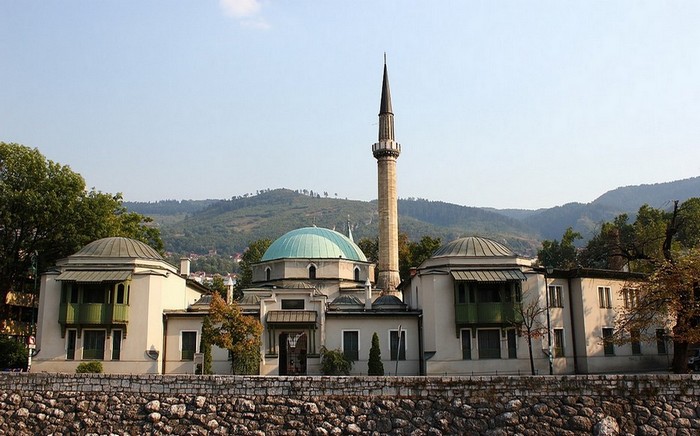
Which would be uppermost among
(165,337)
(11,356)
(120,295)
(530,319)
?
(120,295)

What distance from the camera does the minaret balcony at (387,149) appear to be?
2146 inches

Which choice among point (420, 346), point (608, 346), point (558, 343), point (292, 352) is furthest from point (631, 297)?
point (292, 352)

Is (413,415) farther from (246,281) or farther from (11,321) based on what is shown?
(246,281)

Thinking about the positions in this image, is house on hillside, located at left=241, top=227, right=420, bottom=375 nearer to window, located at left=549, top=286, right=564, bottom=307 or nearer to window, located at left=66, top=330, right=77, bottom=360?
window, located at left=549, top=286, right=564, bottom=307

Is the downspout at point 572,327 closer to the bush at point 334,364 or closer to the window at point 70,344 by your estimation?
the bush at point 334,364

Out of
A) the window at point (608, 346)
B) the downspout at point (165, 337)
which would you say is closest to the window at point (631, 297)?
the window at point (608, 346)

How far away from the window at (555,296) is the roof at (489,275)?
2552mm

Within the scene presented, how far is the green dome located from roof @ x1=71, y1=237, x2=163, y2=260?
1613cm

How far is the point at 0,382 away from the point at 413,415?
14591 mm

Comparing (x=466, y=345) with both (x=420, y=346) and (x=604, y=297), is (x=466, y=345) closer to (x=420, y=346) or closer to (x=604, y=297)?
(x=420, y=346)

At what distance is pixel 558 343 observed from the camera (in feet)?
116

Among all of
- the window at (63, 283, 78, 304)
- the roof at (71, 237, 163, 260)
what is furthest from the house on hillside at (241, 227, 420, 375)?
the window at (63, 283, 78, 304)

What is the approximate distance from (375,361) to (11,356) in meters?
19.3

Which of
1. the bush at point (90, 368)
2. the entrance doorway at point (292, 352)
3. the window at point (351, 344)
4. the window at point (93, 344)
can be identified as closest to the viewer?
the bush at point (90, 368)
